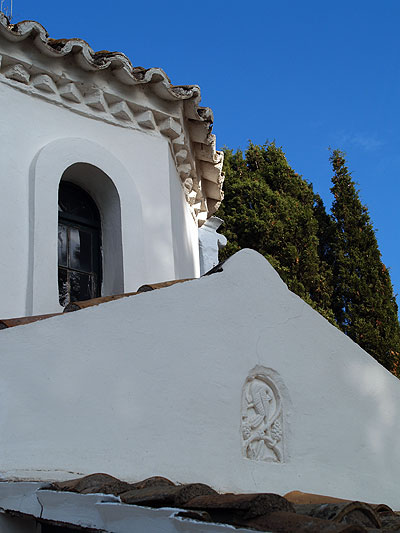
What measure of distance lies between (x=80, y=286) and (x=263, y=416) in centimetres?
232

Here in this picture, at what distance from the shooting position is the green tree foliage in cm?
1406

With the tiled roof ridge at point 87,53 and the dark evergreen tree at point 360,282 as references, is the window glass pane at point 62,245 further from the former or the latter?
the dark evergreen tree at point 360,282

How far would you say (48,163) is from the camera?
19.8 ft

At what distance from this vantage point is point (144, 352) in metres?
4.16

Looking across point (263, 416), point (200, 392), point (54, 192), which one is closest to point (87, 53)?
point (54, 192)

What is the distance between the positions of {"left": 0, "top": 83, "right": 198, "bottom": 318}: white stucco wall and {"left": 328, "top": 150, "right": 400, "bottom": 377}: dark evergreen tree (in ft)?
25.4

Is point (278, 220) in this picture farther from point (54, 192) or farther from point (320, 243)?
point (54, 192)

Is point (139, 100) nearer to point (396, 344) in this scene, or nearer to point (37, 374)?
point (37, 374)

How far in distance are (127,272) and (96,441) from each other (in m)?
2.69

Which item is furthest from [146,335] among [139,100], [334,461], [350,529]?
[139,100]

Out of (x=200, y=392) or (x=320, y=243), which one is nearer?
(x=200, y=392)

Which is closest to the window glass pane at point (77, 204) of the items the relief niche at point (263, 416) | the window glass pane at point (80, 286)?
the window glass pane at point (80, 286)

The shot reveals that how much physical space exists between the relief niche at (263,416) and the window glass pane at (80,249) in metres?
2.29

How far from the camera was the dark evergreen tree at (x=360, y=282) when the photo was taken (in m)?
13.7
